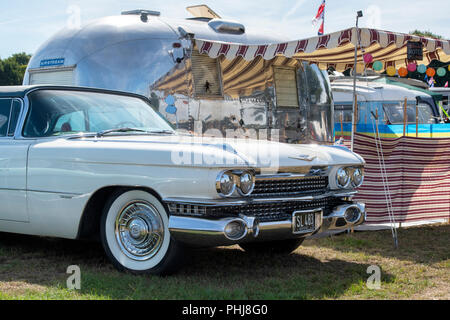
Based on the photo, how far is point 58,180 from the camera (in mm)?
4797

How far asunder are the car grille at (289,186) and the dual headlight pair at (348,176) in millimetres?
135

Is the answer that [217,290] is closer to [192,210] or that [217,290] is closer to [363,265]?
[192,210]

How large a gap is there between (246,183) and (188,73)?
4416 mm

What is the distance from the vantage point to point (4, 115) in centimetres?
543

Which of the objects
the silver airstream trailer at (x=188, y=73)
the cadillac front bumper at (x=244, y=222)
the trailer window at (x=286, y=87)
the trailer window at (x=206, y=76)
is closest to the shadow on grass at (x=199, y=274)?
the cadillac front bumper at (x=244, y=222)

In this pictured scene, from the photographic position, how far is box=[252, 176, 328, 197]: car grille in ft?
14.7

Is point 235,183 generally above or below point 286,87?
below

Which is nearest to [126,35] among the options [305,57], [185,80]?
[185,80]

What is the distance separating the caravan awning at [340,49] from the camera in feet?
23.2

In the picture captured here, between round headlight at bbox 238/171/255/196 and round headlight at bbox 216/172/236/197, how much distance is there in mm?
72

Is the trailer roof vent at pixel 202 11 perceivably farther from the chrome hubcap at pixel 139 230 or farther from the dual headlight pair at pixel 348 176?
the chrome hubcap at pixel 139 230

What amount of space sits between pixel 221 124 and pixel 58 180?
13.5 feet

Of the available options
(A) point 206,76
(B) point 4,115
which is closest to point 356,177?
(B) point 4,115

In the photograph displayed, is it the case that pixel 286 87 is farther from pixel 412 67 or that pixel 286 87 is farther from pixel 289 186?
pixel 289 186
